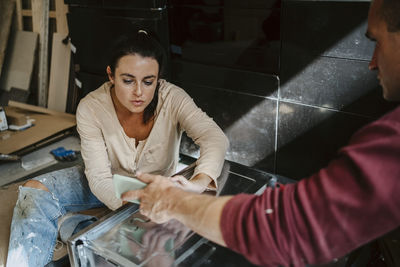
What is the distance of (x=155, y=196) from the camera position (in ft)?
3.31

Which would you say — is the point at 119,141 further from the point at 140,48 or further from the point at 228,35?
the point at 228,35

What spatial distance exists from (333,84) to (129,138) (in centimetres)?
128

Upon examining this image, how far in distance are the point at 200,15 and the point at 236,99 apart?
2.17 ft

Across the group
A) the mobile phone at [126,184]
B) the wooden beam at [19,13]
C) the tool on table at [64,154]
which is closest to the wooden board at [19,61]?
the wooden beam at [19,13]

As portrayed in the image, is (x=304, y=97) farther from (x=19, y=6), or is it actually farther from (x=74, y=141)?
(x=19, y=6)

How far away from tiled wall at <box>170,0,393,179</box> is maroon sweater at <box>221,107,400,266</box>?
5.24ft

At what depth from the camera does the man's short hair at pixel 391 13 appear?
0.79 meters

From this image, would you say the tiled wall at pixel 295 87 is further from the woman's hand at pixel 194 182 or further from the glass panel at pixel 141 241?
the glass panel at pixel 141 241

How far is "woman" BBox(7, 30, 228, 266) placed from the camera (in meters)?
1.58

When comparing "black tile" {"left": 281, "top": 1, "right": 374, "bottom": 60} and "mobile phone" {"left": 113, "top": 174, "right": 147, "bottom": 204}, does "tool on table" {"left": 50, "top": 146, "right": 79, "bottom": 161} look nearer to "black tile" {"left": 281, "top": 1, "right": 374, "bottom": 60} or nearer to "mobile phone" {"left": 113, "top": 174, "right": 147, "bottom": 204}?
"black tile" {"left": 281, "top": 1, "right": 374, "bottom": 60}

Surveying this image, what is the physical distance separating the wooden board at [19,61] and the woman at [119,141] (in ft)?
9.44

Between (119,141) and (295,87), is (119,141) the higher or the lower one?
the lower one

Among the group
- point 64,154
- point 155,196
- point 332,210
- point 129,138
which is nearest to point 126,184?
point 155,196

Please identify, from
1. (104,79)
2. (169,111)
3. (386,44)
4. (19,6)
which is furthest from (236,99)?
(19,6)
